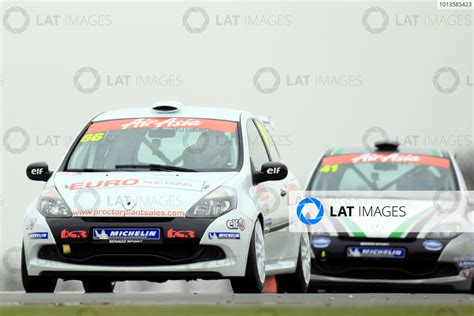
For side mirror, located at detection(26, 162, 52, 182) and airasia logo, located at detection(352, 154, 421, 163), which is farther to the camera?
airasia logo, located at detection(352, 154, 421, 163)

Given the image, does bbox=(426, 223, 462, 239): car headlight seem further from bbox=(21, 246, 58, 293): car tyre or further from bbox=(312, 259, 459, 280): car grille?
bbox=(21, 246, 58, 293): car tyre

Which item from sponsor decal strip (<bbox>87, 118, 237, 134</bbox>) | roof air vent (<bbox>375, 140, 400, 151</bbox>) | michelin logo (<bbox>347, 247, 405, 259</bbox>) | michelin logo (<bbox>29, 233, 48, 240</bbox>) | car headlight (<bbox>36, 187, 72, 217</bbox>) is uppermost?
sponsor decal strip (<bbox>87, 118, 237, 134</bbox>)

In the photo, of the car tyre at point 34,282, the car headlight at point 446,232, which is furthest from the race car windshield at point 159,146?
the car headlight at point 446,232

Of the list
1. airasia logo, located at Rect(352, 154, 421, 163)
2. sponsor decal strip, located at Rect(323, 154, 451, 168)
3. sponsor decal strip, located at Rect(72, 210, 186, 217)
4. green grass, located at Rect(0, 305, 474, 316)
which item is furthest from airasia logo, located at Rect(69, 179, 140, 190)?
airasia logo, located at Rect(352, 154, 421, 163)

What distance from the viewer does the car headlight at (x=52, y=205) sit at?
12055mm

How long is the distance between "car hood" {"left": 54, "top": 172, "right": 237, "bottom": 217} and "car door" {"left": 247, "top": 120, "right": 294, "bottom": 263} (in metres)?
Answer: 0.64

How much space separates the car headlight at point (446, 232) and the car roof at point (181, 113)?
→ 7.50 ft

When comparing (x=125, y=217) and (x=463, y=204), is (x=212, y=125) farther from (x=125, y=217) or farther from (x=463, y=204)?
(x=463, y=204)

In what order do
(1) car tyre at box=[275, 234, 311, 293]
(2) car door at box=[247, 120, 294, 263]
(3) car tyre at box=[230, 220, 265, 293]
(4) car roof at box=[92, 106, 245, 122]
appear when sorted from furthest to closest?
(1) car tyre at box=[275, 234, 311, 293] → (4) car roof at box=[92, 106, 245, 122] → (2) car door at box=[247, 120, 294, 263] → (3) car tyre at box=[230, 220, 265, 293]

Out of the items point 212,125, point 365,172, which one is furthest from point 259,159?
point 365,172

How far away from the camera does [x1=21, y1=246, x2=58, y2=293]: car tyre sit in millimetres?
12148

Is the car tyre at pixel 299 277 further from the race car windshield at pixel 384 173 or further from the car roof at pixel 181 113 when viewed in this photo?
the car roof at pixel 181 113

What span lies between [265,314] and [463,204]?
6.24 m

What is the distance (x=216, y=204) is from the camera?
12008mm
